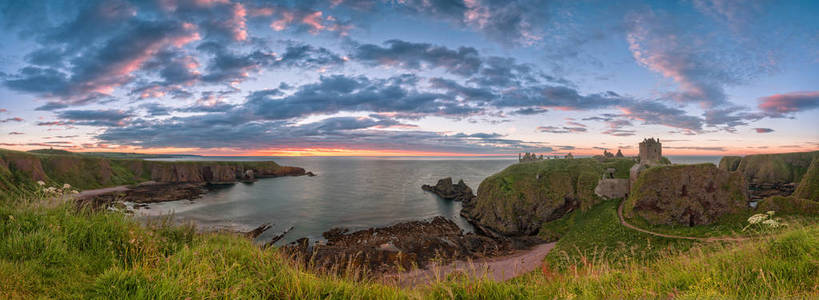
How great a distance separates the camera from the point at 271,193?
84.1 m

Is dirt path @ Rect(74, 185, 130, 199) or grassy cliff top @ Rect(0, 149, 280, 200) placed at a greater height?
grassy cliff top @ Rect(0, 149, 280, 200)

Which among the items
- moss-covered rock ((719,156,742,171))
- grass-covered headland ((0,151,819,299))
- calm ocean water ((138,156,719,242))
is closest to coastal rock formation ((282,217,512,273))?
calm ocean water ((138,156,719,242))

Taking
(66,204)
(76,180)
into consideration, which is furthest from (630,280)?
(76,180)

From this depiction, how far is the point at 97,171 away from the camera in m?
88.8

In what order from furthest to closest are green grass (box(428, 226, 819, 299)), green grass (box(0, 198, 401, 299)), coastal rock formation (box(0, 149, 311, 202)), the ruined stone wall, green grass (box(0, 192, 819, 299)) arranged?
Answer: coastal rock formation (box(0, 149, 311, 202)), the ruined stone wall, green grass (box(428, 226, 819, 299)), green grass (box(0, 192, 819, 299)), green grass (box(0, 198, 401, 299))

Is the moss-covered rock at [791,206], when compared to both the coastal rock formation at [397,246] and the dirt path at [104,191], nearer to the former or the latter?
the coastal rock formation at [397,246]

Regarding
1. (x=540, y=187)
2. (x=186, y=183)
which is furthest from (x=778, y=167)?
(x=186, y=183)

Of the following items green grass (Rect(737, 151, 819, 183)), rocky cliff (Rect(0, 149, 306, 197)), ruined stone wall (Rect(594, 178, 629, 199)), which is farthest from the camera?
green grass (Rect(737, 151, 819, 183))

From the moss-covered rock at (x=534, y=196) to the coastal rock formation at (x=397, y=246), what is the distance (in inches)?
301

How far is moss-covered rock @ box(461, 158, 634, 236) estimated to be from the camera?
4703cm

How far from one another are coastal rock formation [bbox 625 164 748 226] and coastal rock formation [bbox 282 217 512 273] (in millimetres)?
17426

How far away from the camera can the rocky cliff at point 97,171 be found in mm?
74062

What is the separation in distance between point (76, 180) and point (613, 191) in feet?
433

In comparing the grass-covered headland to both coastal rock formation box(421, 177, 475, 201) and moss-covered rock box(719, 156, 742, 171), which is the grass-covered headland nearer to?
coastal rock formation box(421, 177, 475, 201)
